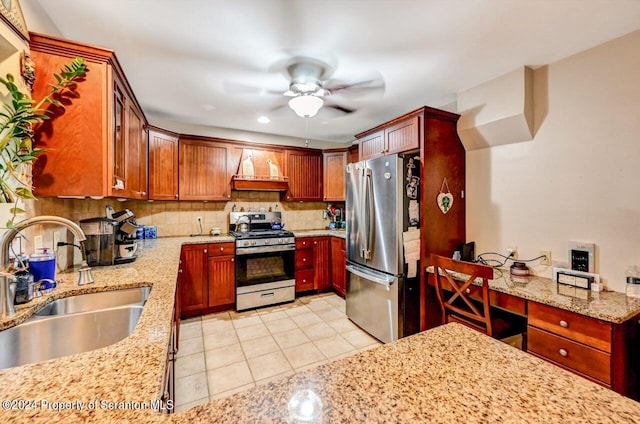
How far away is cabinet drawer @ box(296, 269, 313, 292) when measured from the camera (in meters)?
3.92

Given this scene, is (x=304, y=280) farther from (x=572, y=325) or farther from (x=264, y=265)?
(x=572, y=325)

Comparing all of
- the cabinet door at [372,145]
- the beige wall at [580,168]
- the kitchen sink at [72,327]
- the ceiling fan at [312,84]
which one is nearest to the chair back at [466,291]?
the beige wall at [580,168]

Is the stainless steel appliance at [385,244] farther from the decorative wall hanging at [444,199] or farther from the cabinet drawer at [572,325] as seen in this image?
the cabinet drawer at [572,325]

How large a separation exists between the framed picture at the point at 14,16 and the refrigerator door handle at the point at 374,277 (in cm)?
286

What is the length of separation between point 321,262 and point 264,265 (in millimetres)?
874

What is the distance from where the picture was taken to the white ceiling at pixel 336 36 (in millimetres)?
1573

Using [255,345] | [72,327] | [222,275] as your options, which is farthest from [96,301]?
[222,275]

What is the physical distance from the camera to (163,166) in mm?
3365

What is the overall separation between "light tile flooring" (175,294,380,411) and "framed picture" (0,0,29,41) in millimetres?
2337

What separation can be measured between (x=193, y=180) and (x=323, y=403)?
11.6 ft

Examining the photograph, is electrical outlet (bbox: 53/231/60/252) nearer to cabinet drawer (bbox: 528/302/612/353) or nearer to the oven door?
the oven door

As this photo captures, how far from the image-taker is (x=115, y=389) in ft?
2.27

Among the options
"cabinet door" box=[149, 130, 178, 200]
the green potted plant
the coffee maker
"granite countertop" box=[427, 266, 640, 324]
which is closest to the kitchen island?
the green potted plant

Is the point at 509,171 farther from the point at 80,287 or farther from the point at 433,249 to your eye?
the point at 80,287
